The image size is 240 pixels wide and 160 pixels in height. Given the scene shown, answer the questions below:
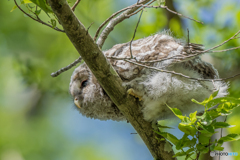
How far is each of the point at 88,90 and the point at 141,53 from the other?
0.74 meters

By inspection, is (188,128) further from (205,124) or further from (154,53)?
(154,53)

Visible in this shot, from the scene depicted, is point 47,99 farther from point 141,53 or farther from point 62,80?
point 141,53

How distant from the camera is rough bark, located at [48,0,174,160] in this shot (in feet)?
5.18

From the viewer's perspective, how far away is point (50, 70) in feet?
17.0

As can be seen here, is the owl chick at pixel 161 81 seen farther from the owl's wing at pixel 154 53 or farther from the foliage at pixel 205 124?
the foliage at pixel 205 124

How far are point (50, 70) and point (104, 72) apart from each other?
11.7ft

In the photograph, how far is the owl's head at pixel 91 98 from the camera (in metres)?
2.52

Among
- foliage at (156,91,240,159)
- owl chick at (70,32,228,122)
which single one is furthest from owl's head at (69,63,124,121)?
foliage at (156,91,240,159)

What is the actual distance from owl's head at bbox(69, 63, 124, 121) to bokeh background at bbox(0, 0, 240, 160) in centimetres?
123

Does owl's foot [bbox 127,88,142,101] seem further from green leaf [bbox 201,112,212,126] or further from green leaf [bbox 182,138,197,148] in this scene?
green leaf [bbox 201,112,212,126]

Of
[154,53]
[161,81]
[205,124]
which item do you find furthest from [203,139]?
[154,53]

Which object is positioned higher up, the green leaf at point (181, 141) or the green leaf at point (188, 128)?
the green leaf at point (188, 128)

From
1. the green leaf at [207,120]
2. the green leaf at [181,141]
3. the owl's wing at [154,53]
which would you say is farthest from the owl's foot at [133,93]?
the green leaf at [207,120]

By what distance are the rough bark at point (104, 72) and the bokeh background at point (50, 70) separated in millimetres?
2026
